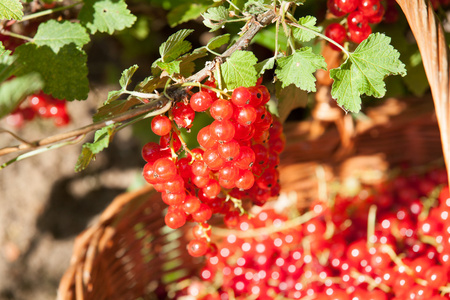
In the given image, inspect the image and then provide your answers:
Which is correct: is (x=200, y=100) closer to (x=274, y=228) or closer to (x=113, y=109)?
(x=113, y=109)

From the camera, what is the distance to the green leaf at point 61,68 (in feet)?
2.25

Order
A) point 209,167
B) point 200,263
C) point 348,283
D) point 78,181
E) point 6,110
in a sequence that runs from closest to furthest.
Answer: point 6,110
point 209,167
point 348,283
point 200,263
point 78,181

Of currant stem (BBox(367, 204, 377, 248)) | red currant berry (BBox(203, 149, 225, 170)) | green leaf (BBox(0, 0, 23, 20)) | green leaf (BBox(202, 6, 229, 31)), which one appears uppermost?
green leaf (BBox(0, 0, 23, 20))

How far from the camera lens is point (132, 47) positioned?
152 centimetres

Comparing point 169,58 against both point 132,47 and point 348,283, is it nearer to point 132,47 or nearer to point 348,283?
point 348,283

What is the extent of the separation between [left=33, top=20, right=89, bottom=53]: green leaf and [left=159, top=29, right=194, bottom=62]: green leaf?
195 mm

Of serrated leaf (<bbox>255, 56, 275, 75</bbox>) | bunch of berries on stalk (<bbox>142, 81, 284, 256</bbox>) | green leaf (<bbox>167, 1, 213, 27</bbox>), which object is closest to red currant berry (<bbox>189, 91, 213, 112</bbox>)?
→ bunch of berries on stalk (<bbox>142, 81, 284, 256</bbox>)

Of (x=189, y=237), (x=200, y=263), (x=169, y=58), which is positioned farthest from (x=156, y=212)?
(x=169, y=58)

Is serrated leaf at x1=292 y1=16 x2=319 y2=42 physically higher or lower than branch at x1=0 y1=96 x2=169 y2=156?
higher

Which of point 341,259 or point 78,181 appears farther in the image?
point 78,181

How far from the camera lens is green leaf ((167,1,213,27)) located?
0.85 metres

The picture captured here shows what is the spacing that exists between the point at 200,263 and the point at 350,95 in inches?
30.5

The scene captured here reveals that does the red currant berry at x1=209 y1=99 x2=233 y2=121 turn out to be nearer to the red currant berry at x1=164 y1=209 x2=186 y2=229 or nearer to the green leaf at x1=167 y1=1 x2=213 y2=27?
the red currant berry at x1=164 y1=209 x2=186 y2=229

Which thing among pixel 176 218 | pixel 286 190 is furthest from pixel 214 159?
pixel 286 190
